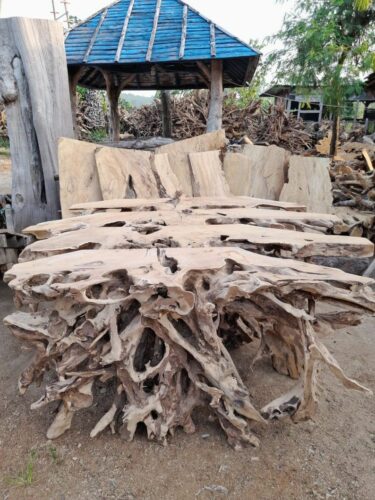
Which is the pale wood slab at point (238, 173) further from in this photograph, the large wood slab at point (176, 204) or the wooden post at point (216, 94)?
the wooden post at point (216, 94)

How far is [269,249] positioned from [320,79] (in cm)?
1012

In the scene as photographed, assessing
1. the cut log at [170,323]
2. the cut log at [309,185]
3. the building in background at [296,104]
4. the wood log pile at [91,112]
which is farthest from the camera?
the building in background at [296,104]

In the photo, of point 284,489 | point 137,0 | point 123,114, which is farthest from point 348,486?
point 123,114

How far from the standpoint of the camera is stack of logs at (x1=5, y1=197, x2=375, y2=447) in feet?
4.84

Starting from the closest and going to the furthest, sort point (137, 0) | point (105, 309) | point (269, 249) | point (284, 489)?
point (284, 489) → point (105, 309) → point (269, 249) → point (137, 0)

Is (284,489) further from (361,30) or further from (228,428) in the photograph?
(361,30)

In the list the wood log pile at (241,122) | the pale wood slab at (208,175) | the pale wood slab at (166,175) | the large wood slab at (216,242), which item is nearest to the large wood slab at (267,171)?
the pale wood slab at (208,175)

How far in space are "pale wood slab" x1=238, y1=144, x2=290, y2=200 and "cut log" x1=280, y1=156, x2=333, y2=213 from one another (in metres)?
0.09

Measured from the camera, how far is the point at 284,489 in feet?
4.98

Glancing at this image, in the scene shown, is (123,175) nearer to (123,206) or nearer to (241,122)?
(123,206)

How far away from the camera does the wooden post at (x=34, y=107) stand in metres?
3.00

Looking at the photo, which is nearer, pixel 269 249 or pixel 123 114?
pixel 269 249

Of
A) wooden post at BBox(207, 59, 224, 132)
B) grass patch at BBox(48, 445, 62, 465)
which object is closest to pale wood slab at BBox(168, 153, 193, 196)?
grass patch at BBox(48, 445, 62, 465)

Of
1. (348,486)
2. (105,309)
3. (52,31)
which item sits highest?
(52,31)
